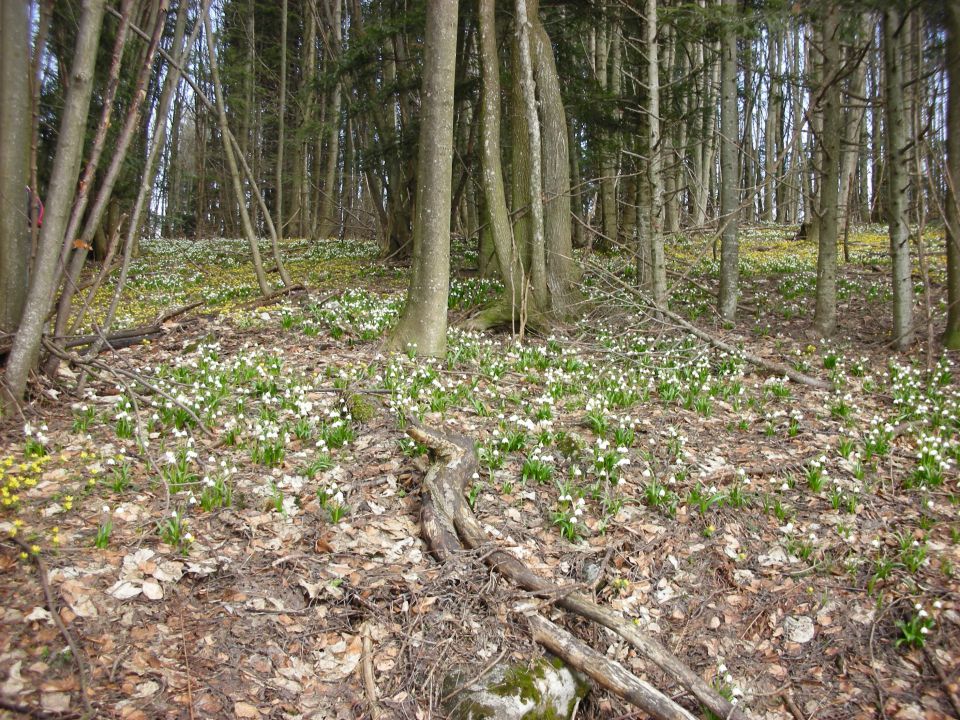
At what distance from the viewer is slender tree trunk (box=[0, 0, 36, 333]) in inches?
226

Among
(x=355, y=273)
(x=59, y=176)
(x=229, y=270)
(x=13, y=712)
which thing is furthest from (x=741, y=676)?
(x=229, y=270)

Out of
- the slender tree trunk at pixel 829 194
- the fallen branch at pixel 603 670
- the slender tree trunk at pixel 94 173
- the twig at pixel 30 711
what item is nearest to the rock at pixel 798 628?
the fallen branch at pixel 603 670

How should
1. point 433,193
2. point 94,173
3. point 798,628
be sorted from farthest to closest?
point 433,193
point 94,173
point 798,628

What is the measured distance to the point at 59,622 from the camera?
3.34 meters

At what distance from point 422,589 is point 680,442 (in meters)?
3.19

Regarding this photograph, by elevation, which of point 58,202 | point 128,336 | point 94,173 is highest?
Answer: point 94,173

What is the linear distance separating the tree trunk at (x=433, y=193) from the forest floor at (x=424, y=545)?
20.4 inches

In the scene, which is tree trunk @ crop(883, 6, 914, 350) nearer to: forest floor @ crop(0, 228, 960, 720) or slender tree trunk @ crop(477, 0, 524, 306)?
forest floor @ crop(0, 228, 960, 720)

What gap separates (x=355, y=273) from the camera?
14.4m

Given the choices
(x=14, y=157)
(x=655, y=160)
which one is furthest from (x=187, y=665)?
(x=655, y=160)

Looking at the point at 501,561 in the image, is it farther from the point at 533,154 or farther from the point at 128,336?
the point at 533,154

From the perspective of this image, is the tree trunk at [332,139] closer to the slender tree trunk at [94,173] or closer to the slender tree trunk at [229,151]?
the slender tree trunk at [229,151]

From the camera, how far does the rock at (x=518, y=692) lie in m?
3.50

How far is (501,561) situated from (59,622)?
8.58 ft
